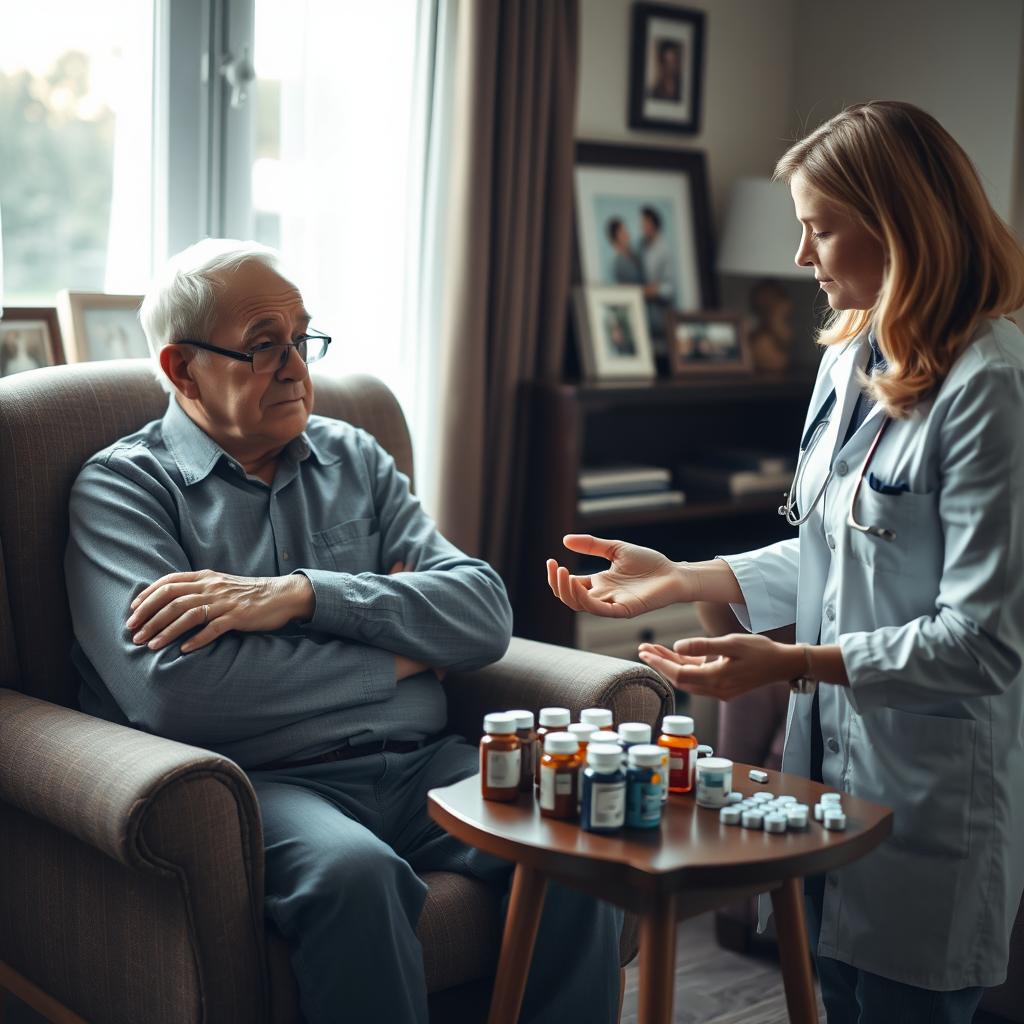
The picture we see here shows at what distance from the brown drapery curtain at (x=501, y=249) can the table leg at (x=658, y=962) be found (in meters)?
1.73

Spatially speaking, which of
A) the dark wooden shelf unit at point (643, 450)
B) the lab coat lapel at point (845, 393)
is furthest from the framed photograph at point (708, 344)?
the lab coat lapel at point (845, 393)

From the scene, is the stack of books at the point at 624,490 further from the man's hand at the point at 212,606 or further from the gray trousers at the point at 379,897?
the man's hand at the point at 212,606

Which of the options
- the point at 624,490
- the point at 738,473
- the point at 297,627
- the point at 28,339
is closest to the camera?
the point at 297,627

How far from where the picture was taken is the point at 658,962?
52.4 inches

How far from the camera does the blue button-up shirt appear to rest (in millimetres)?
1830

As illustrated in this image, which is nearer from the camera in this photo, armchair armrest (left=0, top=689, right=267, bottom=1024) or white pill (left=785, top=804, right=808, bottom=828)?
white pill (left=785, top=804, right=808, bottom=828)

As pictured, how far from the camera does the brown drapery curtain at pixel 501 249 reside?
296cm

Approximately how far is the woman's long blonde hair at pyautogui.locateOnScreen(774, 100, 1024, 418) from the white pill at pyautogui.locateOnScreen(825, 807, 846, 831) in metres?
0.45

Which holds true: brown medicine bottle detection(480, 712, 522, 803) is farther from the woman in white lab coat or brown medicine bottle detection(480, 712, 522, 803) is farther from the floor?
the floor

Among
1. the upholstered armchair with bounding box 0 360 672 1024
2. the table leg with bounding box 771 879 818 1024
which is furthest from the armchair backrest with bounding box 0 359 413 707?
the table leg with bounding box 771 879 818 1024

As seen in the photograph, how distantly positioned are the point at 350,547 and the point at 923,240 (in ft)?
3.51

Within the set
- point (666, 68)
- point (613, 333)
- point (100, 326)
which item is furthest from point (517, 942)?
point (666, 68)

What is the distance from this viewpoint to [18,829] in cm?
191

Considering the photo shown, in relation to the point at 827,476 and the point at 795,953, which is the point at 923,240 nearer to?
the point at 827,476
